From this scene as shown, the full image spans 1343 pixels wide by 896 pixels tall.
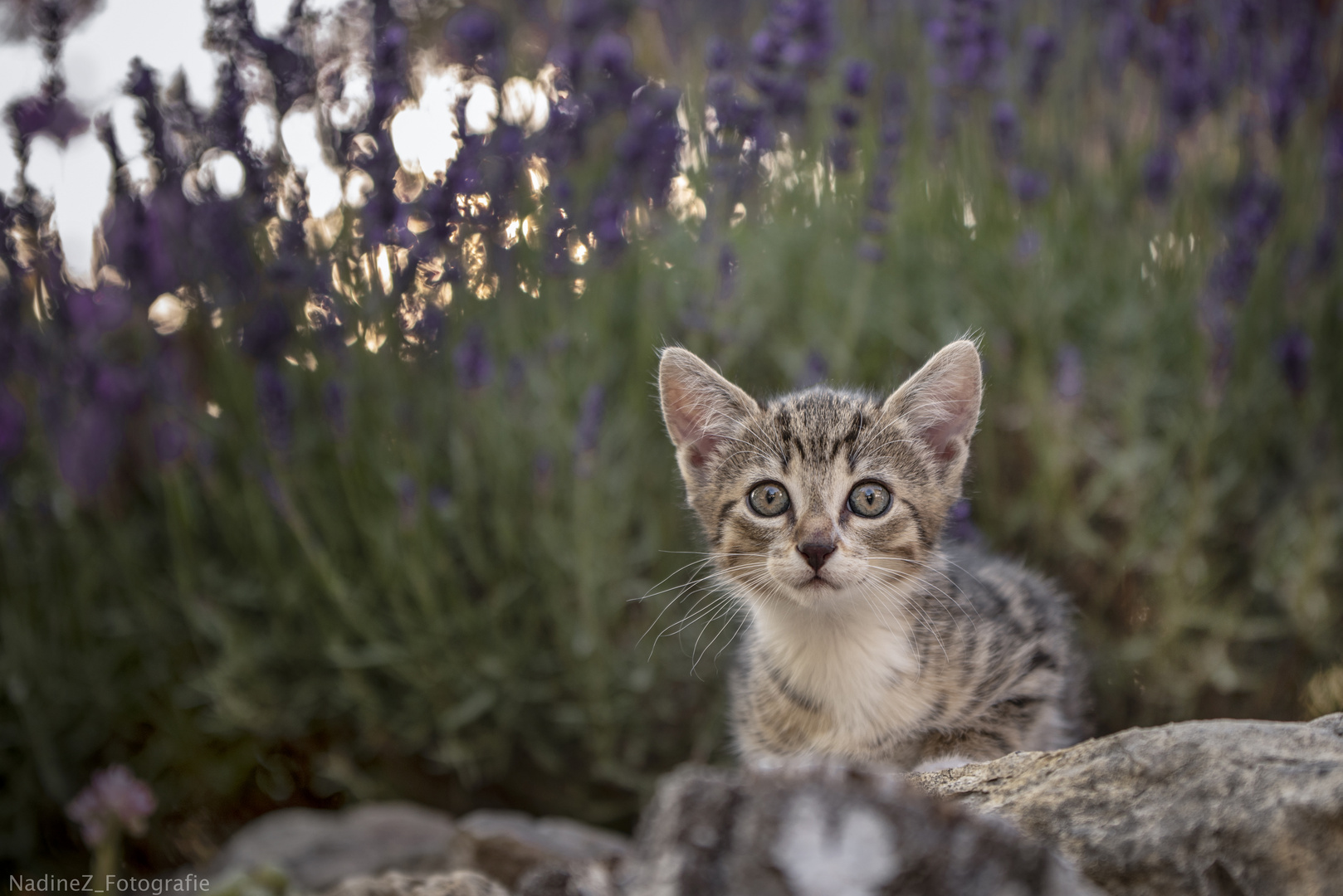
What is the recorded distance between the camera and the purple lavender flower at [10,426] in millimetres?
3277

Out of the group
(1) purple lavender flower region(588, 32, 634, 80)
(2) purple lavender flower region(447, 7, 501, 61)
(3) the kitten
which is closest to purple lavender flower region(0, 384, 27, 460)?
(2) purple lavender flower region(447, 7, 501, 61)

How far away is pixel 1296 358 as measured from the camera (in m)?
3.05

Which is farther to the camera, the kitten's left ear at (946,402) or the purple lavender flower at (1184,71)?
the purple lavender flower at (1184,71)

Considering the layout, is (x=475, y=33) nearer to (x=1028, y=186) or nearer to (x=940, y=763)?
(x=1028, y=186)

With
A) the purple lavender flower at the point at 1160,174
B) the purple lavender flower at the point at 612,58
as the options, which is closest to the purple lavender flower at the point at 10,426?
the purple lavender flower at the point at 612,58

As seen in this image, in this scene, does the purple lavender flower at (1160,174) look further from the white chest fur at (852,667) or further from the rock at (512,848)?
the rock at (512,848)

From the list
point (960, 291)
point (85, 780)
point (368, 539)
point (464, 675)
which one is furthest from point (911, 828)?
point (85, 780)

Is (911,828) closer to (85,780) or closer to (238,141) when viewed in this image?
(238,141)

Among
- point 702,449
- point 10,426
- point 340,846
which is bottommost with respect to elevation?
point 340,846

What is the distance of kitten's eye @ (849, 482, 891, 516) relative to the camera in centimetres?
206

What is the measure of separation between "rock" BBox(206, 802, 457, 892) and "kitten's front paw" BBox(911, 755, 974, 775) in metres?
1.30

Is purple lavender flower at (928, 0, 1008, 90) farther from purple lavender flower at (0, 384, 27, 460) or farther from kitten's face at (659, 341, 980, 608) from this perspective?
purple lavender flower at (0, 384, 27, 460)

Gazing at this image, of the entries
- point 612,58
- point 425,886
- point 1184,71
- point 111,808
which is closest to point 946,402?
point 425,886

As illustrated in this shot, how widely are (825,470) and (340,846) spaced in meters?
Result: 1.68
